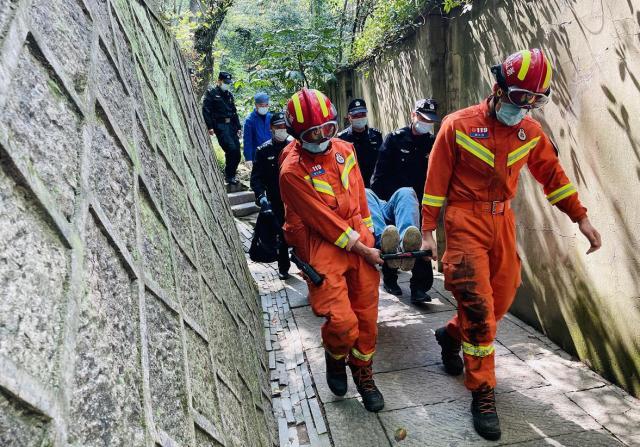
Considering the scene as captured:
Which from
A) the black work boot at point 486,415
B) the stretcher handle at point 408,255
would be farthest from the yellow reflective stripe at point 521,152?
the black work boot at point 486,415

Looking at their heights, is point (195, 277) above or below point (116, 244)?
below

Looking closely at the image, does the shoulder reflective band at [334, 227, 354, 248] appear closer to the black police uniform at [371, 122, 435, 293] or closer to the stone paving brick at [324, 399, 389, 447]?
the stone paving brick at [324, 399, 389, 447]

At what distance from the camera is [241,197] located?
993 centimetres

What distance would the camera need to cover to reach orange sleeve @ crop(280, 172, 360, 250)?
309 cm

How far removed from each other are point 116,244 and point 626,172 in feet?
9.91

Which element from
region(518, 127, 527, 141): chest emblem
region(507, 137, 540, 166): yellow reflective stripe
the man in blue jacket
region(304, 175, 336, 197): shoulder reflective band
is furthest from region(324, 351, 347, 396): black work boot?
the man in blue jacket

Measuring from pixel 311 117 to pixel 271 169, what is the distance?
8.30 ft

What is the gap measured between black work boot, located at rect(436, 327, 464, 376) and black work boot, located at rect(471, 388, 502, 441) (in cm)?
61

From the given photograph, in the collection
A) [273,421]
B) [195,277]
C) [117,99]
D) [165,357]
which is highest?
[117,99]

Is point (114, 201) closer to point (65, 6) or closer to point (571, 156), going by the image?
point (65, 6)

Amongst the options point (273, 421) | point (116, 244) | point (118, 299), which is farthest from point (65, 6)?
point (273, 421)

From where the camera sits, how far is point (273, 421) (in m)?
3.22

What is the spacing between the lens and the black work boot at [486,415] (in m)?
2.90

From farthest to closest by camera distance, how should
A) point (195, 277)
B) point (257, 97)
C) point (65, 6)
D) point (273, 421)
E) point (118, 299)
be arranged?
point (257, 97) < point (273, 421) < point (195, 277) < point (65, 6) < point (118, 299)
